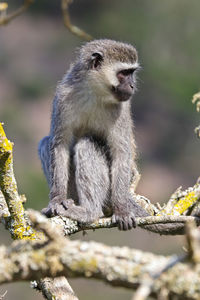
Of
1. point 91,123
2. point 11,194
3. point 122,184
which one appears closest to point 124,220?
point 122,184

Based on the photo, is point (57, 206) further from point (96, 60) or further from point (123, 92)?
point (96, 60)

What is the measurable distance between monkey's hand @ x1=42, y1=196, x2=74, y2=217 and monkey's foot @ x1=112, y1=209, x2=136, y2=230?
0.51 m

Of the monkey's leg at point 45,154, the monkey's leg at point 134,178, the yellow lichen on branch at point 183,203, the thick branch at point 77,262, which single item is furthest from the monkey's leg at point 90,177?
the thick branch at point 77,262

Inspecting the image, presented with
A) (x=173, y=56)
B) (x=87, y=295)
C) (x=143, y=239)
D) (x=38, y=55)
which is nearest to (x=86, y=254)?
(x=87, y=295)

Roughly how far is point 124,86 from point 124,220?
1531 mm

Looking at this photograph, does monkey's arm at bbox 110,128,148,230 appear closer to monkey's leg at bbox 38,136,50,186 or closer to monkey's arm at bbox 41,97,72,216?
monkey's arm at bbox 41,97,72,216

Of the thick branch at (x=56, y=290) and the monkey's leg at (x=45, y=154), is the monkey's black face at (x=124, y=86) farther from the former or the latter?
the thick branch at (x=56, y=290)

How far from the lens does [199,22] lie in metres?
27.8

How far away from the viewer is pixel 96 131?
6.88 m

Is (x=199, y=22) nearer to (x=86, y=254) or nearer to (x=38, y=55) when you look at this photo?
(x=38, y=55)

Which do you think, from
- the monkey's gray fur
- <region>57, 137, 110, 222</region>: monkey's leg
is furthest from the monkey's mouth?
<region>57, 137, 110, 222</region>: monkey's leg

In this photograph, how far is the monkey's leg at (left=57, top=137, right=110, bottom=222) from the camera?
21.0ft

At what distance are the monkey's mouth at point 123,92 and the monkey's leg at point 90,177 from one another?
588 millimetres

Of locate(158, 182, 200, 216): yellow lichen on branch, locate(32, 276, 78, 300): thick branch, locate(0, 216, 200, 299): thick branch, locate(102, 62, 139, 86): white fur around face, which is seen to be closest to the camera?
locate(0, 216, 200, 299): thick branch
